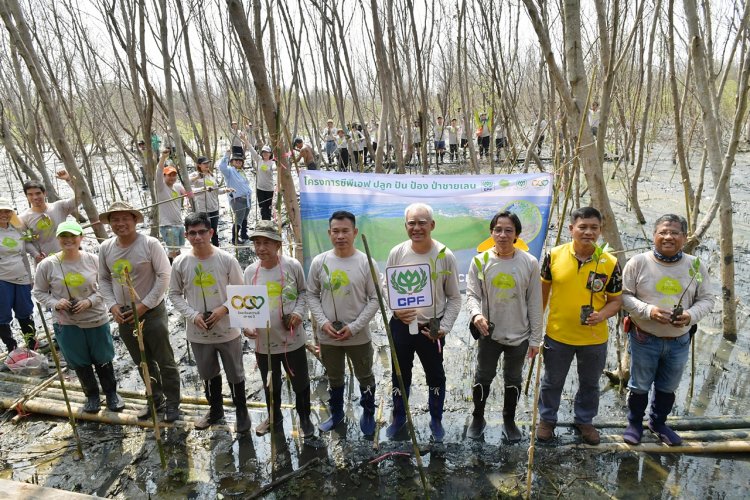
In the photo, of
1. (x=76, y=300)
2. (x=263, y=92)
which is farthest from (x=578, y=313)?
(x=76, y=300)

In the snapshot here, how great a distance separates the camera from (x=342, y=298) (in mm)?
3141

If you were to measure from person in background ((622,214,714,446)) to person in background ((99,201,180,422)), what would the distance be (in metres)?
3.14

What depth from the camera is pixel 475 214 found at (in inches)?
168

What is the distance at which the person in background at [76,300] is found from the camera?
349cm

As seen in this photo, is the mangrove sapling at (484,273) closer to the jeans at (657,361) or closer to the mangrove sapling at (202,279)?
the jeans at (657,361)

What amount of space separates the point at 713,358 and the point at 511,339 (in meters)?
2.66

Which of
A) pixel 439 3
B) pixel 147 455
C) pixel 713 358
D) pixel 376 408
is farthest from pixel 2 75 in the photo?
pixel 713 358

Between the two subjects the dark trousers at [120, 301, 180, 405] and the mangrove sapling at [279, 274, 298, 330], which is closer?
the mangrove sapling at [279, 274, 298, 330]

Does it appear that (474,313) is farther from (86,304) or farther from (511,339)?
(86,304)

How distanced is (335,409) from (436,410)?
0.73 metres

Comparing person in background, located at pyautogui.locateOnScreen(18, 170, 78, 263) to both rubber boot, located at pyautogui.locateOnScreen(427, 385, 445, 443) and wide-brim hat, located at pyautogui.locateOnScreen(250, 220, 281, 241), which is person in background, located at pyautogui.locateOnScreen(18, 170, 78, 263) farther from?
rubber boot, located at pyautogui.locateOnScreen(427, 385, 445, 443)

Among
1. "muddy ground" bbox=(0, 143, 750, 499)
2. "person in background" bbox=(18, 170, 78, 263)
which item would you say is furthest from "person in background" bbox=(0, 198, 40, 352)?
"muddy ground" bbox=(0, 143, 750, 499)

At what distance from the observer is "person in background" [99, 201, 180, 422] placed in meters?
3.34

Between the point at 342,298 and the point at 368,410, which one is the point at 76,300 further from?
the point at 368,410
